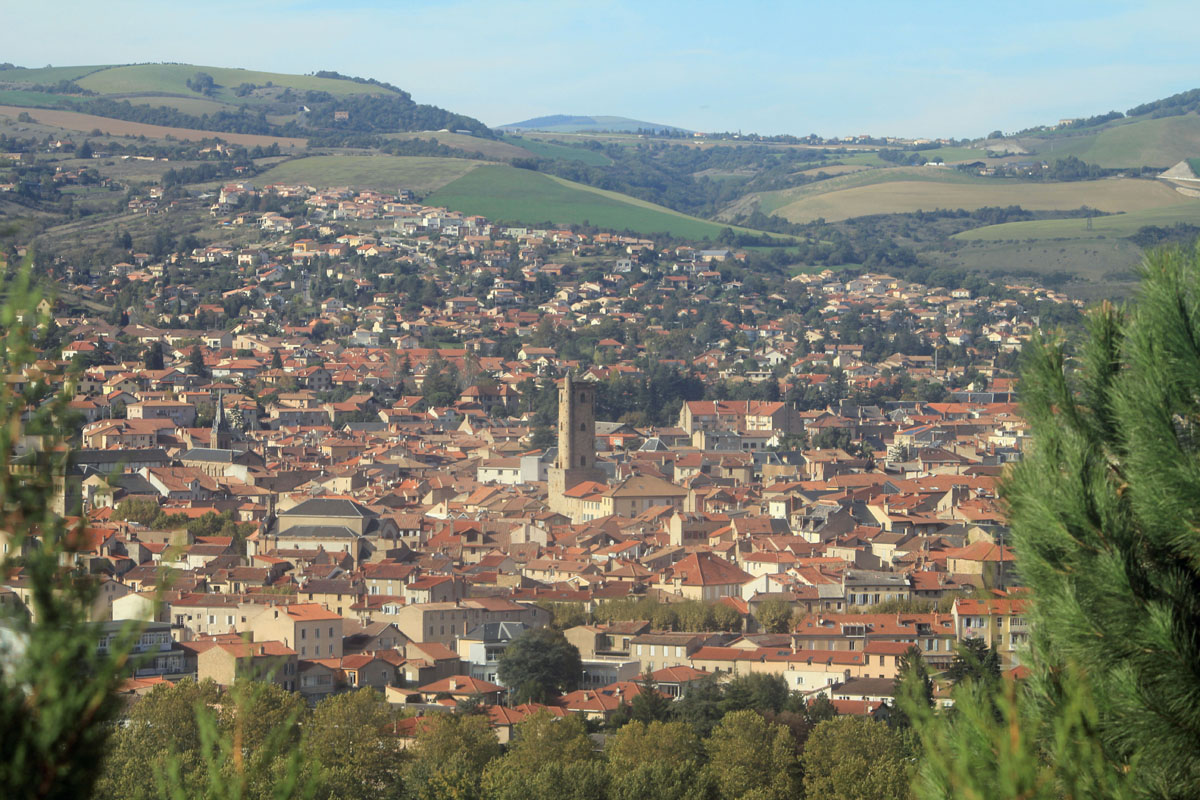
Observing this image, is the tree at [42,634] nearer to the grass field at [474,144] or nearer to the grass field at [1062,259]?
the grass field at [1062,259]

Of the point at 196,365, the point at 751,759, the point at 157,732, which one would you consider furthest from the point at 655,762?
the point at 196,365

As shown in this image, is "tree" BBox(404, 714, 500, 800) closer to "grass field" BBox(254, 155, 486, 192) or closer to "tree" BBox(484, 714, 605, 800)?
"tree" BBox(484, 714, 605, 800)

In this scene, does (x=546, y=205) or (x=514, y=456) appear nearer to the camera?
(x=514, y=456)

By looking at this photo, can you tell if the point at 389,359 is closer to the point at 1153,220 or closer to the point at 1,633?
the point at 1153,220

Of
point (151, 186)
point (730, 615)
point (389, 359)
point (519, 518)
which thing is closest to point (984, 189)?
point (151, 186)

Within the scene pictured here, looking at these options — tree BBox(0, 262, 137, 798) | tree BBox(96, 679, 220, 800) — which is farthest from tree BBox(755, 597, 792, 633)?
tree BBox(0, 262, 137, 798)

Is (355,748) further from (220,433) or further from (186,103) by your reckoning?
(186,103)

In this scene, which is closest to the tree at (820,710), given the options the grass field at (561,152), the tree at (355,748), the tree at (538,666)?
the tree at (538,666)
